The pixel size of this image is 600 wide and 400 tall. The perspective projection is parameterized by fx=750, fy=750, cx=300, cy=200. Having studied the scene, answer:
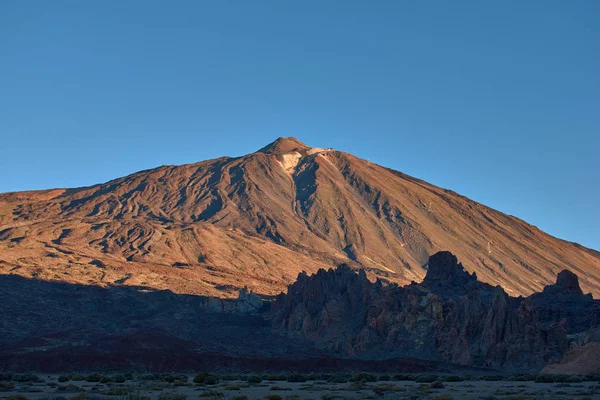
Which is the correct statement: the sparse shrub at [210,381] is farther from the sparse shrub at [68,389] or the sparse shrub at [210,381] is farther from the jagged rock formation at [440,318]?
the jagged rock formation at [440,318]

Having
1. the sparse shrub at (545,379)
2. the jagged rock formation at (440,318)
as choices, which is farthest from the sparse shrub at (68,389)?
the jagged rock formation at (440,318)

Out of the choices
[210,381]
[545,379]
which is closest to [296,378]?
[210,381]

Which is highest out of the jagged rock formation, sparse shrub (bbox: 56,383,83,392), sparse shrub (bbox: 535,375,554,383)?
the jagged rock formation

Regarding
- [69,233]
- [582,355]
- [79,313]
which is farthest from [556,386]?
[69,233]

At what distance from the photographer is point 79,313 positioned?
408 ft

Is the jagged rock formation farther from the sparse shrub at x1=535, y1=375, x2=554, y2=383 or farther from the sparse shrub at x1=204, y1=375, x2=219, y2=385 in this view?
the sparse shrub at x1=204, y1=375, x2=219, y2=385

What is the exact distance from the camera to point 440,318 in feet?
316

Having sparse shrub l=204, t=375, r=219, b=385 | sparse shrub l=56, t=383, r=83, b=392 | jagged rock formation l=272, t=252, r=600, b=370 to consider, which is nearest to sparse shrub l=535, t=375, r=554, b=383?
sparse shrub l=204, t=375, r=219, b=385

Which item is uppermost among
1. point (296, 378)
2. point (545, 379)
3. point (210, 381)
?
point (545, 379)

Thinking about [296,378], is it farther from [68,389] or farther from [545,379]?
[545,379]

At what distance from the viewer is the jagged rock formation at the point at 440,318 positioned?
81938 millimetres

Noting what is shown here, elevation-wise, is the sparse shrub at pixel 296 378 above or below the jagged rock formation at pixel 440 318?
below

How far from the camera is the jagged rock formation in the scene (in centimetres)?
8194

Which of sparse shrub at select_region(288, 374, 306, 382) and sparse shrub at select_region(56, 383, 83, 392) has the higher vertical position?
sparse shrub at select_region(288, 374, 306, 382)
